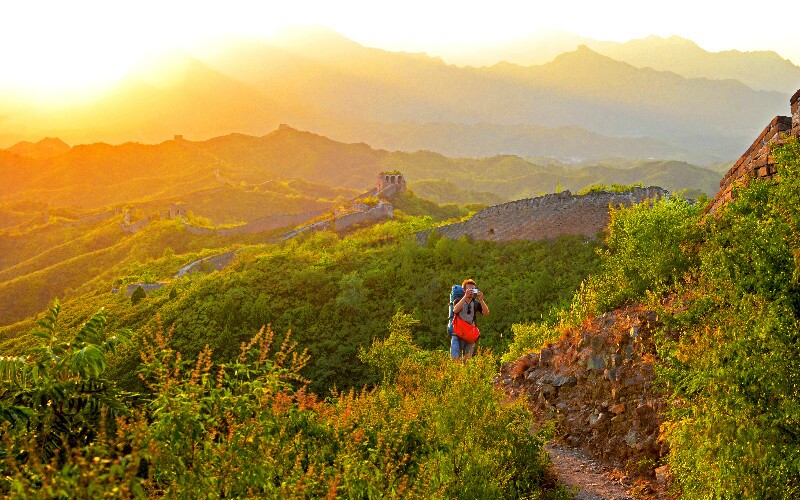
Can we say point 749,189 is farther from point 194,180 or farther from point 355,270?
point 194,180

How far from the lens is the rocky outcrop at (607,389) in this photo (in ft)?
21.4

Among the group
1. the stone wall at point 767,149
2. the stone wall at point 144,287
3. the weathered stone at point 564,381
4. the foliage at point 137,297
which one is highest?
the stone wall at point 767,149

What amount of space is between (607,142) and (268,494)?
184758mm

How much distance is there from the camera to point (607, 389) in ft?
24.0

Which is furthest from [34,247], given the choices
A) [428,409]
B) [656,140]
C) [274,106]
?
[656,140]

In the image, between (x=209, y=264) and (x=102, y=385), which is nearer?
(x=102, y=385)

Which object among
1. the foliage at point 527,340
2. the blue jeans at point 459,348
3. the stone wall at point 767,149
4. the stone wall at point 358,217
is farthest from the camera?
the stone wall at point 358,217

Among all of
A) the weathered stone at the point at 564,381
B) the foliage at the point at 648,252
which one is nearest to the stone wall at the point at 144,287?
the weathered stone at the point at 564,381

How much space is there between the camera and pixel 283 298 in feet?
56.6

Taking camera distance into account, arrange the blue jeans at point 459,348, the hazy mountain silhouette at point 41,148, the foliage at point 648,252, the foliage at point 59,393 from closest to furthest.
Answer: the foliage at point 59,393 → the foliage at point 648,252 → the blue jeans at point 459,348 → the hazy mountain silhouette at point 41,148

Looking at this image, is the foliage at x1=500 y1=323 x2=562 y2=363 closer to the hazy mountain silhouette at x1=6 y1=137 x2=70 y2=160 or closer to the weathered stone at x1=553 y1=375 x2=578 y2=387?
the weathered stone at x1=553 y1=375 x2=578 y2=387

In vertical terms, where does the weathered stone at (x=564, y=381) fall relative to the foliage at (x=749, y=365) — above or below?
below

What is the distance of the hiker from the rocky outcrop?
0.98 m

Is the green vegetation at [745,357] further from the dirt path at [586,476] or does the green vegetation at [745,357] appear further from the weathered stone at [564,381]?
the weathered stone at [564,381]
